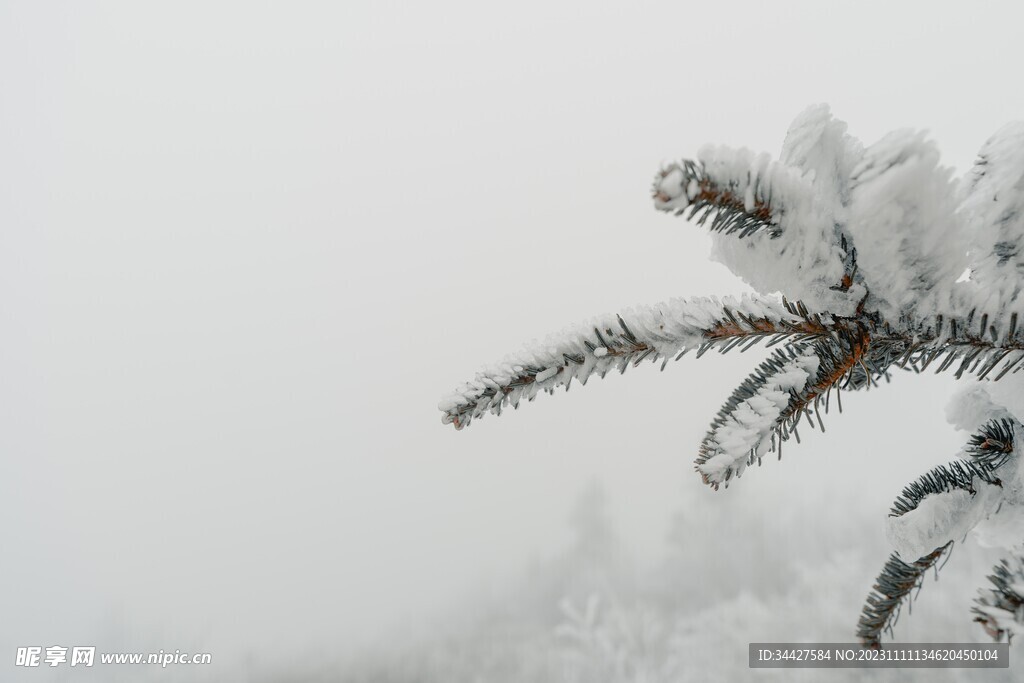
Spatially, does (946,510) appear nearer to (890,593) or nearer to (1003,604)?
(890,593)

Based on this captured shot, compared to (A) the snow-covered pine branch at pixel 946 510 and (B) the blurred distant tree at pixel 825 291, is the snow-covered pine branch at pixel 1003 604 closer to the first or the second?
(B) the blurred distant tree at pixel 825 291

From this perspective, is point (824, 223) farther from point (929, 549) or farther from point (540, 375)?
point (929, 549)

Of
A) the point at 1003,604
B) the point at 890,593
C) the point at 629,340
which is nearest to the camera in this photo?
the point at 1003,604

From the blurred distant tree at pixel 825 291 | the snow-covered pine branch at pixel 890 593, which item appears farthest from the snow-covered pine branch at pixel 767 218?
the snow-covered pine branch at pixel 890 593

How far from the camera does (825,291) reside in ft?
1.14

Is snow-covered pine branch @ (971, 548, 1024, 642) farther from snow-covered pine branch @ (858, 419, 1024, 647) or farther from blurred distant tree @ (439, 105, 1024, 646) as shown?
snow-covered pine branch @ (858, 419, 1024, 647)

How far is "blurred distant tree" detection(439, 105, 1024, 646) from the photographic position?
310 millimetres

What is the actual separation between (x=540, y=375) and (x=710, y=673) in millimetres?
6566

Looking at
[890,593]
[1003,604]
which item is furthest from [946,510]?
[1003,604]

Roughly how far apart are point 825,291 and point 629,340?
0.12 m

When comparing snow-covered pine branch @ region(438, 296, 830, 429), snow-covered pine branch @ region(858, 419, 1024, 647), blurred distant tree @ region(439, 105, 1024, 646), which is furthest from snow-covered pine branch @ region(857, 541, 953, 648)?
snow-covered pine branch @ region(438, 296, 830, 429)

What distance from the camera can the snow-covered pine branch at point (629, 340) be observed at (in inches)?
15.0

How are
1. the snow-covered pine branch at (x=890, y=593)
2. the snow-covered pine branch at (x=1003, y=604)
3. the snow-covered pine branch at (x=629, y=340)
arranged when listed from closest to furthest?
1. the snow-covered pine branch at (x=1003, y=604)
2. the snow-covered pine branch at (x=629, y=340)
3. the snow-covered pine branch at (x=890, y=593)

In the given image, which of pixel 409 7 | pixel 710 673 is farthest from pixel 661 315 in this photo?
pixel 409 7
